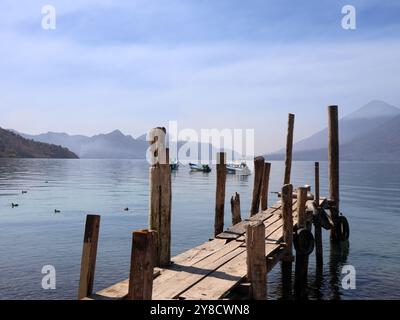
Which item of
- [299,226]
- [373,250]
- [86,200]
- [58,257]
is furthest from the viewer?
[86,200]

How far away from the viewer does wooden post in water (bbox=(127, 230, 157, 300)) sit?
568 centimetres

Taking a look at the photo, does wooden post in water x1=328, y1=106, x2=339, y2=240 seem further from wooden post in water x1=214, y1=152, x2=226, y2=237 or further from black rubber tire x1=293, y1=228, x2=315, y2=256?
wooden post in water x1=214, y1=152, x2=226, y2=237

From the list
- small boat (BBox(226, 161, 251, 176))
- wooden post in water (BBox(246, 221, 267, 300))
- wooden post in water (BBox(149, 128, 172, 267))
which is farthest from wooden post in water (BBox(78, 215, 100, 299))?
Answer: small boat (BBox(226, 161, 251, 176))

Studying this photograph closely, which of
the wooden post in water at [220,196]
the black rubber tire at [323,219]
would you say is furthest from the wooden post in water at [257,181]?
the wooden post in water at [220,196]

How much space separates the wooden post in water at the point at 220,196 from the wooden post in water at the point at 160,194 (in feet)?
20.9

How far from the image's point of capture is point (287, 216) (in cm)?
1218

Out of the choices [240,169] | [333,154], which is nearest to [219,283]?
[333,154]

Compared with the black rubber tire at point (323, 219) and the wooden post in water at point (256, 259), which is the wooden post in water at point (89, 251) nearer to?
the wooden post in water at point (256, 259)

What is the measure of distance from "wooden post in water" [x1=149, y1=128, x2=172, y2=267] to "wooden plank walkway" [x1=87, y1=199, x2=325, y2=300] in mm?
458

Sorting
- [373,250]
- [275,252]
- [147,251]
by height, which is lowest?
[373,250]
